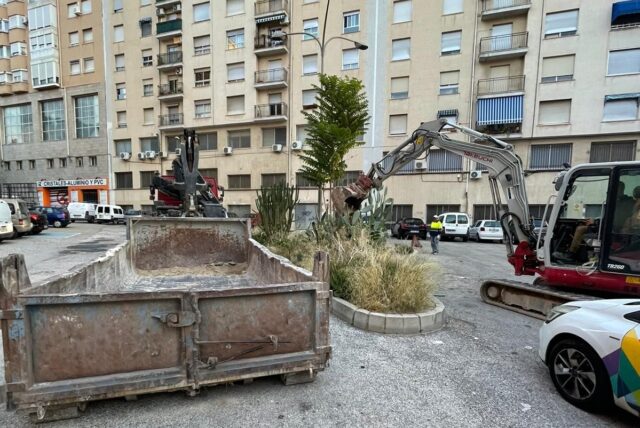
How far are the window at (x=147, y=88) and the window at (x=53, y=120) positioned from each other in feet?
35.6

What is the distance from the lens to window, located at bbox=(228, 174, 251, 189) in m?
28.7

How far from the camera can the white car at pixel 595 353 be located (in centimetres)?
243

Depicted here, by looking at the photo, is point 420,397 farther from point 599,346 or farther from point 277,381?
point 599,346

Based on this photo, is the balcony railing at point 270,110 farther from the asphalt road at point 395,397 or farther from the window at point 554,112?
the asphalt road at point 395,397

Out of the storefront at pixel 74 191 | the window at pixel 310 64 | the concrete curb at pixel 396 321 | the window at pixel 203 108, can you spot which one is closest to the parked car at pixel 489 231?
the concrete curb at pixel 396 321

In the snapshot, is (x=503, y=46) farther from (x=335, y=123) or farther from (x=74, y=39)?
(x=74, y=39)

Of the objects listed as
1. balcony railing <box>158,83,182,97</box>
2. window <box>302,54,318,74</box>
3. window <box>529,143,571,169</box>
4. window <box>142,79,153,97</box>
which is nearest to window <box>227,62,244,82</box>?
balcony railing <box>158,83,182,97</box>

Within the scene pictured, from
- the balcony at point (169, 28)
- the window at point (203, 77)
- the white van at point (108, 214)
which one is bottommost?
the white van at point (108, 214)

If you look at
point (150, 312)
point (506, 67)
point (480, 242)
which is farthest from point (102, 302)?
point (506, 67)

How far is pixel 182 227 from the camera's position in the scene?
6699mm

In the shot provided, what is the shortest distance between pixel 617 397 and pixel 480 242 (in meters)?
18.2

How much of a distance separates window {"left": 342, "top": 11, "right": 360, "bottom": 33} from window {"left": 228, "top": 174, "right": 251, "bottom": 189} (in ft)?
48.8

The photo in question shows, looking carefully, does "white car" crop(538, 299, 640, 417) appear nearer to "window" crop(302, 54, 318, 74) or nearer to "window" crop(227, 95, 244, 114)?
"window" crop(302, 54, 318, 74)

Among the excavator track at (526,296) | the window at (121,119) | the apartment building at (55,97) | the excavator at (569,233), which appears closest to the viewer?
the excavator at (569,233)
